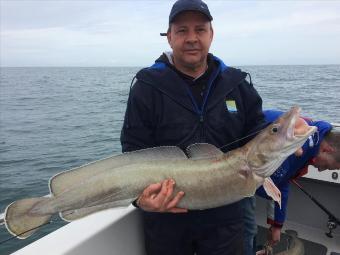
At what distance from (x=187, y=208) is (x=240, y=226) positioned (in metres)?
0.72

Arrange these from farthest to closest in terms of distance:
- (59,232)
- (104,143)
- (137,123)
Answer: (104,143), (59,232), (137,123)

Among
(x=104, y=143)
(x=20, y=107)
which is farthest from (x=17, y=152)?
(x=20, y=107)

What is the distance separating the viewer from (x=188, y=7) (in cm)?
333

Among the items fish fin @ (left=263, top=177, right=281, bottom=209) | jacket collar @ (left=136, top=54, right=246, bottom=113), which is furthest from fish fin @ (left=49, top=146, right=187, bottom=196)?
fish fin @ (left=263, top=177, right=281, bottom=209)

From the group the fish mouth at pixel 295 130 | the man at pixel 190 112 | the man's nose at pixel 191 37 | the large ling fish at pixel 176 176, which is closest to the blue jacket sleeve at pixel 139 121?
the man at pixel 190 112

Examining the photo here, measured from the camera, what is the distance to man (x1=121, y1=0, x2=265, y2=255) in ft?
11.0

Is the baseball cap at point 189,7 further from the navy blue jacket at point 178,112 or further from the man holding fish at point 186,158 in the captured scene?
the navy blue jacket at point 178,112

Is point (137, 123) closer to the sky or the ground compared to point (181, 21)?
closer to the ground

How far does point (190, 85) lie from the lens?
11.5 ft

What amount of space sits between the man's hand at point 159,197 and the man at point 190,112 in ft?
0.49

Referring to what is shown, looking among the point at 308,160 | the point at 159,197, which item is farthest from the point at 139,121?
the point at 308,160

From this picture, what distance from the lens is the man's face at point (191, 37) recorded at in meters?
3.38

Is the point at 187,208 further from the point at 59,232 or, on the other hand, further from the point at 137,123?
the point at 59,232

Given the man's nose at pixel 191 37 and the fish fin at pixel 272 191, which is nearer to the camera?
the fish fin at pixel 272 191
